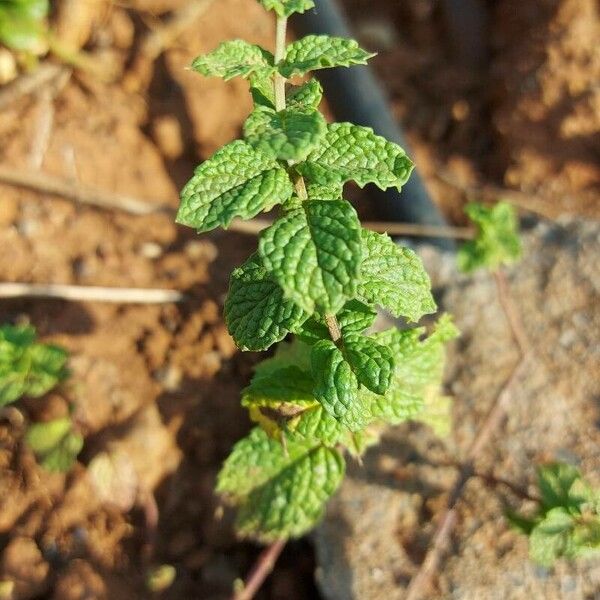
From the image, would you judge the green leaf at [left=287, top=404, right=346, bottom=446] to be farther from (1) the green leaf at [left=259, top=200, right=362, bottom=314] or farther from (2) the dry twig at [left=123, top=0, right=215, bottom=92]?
(2) the dry twig at [left=123, top=0, right=215, bottom=92]

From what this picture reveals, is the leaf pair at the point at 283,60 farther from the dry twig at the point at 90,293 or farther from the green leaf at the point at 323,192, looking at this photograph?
the dry twig at the point at 90,293

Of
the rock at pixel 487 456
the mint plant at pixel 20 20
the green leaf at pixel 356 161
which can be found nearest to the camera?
the green leaf at pixel 356 161

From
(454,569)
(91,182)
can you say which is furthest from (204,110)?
(454,569)

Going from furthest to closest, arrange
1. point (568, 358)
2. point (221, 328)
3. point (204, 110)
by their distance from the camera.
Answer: point (204, 110) → point (221, 328) → point (568, 358)

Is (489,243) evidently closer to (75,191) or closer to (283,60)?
(283,60)

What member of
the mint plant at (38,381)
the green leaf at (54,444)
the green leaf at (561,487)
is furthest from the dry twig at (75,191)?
the green leaf at (561,487)

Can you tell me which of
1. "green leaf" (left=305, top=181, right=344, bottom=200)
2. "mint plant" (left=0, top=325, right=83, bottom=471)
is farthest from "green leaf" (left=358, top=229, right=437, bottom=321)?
"mint plant" (left=0, top=325, right=83, bottom=471)

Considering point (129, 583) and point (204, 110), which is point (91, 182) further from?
point (129, 583)
